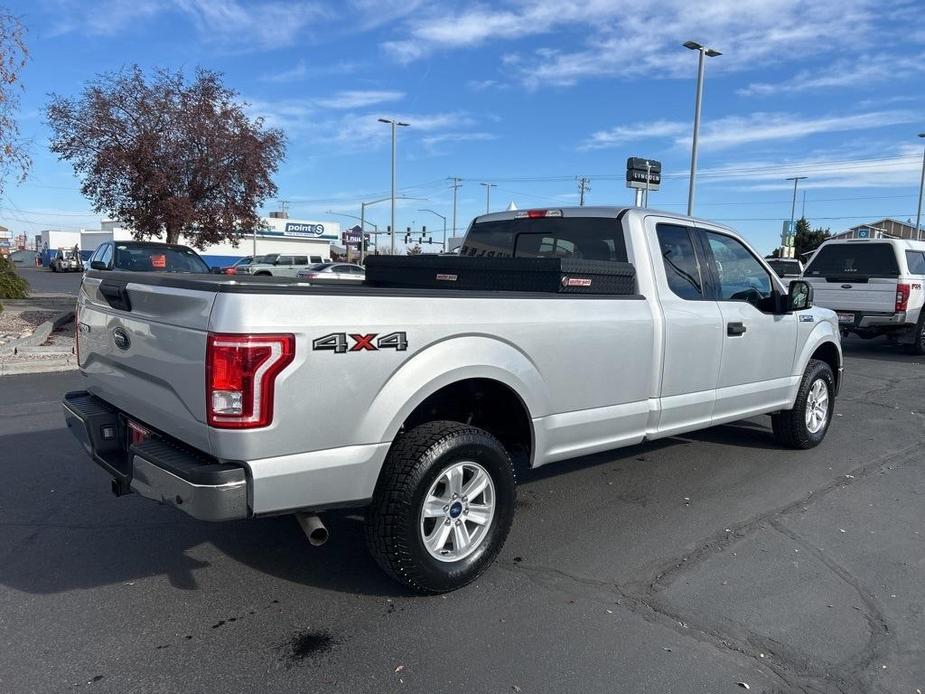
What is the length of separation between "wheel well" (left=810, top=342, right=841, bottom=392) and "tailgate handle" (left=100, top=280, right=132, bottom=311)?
5.77 meters

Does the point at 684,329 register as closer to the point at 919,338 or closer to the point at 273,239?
the point at 919,338

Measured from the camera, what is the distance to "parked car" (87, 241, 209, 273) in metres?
11.2

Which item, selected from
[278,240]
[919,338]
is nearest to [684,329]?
[919,338]

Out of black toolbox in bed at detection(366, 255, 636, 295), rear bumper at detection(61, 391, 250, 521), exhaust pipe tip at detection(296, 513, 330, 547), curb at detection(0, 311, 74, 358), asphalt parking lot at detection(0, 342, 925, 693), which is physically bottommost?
asphalt parking lot at detection(0, 342, 925, 693)

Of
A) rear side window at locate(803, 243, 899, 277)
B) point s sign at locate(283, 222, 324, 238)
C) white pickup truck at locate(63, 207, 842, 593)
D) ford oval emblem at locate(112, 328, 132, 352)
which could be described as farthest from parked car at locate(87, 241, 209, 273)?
point s sign at locate(283, 222, 324, 238)

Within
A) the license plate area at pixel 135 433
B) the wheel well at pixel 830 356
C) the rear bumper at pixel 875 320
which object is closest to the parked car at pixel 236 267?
the license plate area at pixel 135 433

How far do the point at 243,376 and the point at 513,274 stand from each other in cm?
206

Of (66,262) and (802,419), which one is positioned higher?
(802,419)

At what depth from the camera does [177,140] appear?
13289mm

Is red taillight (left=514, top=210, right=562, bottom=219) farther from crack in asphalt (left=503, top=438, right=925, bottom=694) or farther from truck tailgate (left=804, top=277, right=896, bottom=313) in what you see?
truck tailgate (left=804, top=277, right=896, bottom=313)

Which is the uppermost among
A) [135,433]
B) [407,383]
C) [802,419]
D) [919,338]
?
[407,383]

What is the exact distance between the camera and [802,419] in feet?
19.8

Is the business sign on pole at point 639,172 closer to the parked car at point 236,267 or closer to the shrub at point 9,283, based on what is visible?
the parked car at point 236,267

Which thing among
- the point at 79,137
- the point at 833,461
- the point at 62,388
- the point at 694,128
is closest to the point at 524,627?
the point at 833,461
